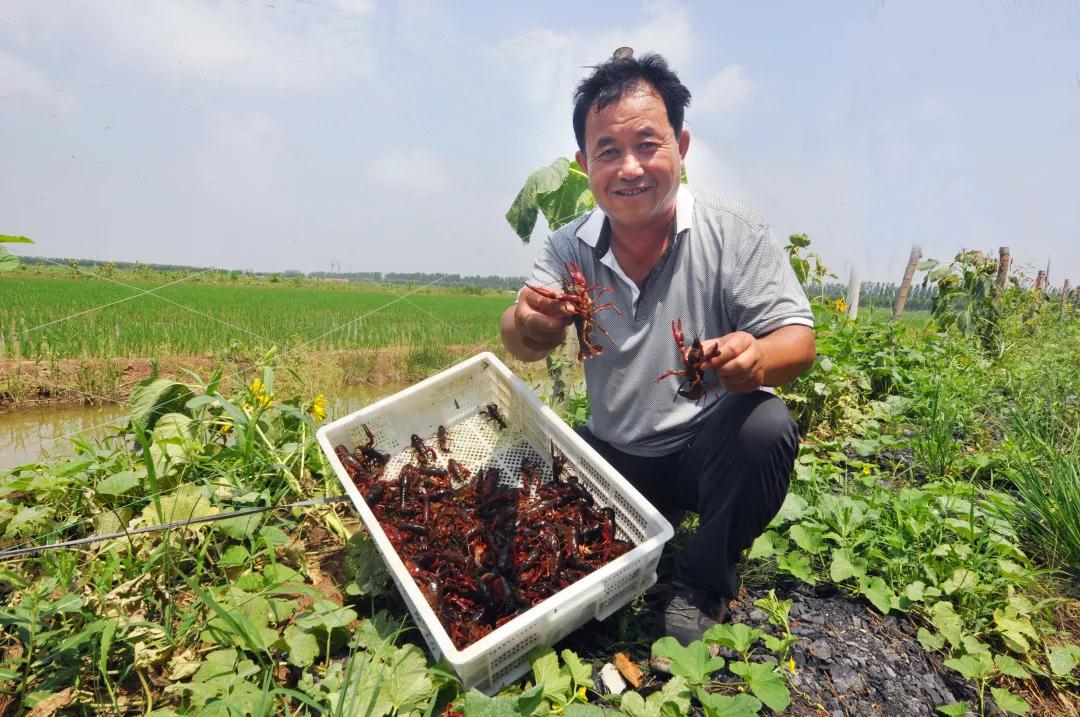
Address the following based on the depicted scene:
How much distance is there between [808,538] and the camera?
236 cm

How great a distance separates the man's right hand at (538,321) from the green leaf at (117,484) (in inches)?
70.1

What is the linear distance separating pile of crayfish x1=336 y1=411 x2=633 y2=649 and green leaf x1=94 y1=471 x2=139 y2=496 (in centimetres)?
85

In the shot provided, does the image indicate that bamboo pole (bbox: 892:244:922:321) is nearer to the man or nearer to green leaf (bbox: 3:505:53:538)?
the man

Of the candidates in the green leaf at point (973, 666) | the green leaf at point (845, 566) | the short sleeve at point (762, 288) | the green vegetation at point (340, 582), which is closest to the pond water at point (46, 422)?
the green vegetation at point (340, 582)

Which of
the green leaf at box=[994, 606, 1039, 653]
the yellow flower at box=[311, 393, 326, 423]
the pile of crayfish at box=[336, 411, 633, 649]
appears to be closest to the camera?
the green leaf at box=[994, 606, 1039, 653]

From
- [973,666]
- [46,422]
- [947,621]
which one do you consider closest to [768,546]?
[947,621]

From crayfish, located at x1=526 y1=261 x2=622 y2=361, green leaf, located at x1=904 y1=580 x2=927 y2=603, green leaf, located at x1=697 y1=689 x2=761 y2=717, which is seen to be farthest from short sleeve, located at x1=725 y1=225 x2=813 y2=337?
green leaf, located at x1=697 y1=689 x2=761 y2=717

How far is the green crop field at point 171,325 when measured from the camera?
5.87 meters

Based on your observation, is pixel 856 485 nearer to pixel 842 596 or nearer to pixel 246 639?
pixel 842 596

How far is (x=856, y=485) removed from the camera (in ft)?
10.3

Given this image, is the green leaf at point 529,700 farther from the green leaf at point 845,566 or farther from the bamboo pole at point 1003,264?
the bamboo pole at point 1003,264

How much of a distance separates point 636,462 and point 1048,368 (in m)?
4.05

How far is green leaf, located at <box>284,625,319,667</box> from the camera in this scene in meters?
1.75

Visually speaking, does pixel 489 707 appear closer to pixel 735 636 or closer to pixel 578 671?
pixel 578 671
